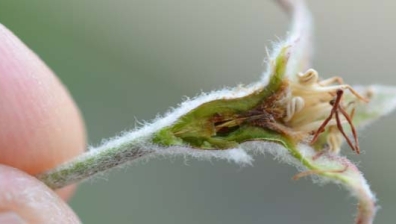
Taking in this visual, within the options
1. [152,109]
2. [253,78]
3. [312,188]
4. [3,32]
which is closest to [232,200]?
[312,188]

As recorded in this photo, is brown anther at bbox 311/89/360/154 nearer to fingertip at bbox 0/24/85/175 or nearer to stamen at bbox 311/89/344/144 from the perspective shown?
stamen at bbox 311/89/344/144

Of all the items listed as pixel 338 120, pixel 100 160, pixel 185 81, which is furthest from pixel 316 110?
pixel 185 81

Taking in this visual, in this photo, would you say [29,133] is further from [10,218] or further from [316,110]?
[316,110]

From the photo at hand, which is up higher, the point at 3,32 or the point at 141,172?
the point at 141,172

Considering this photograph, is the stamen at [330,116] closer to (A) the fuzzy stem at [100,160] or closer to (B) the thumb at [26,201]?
(A) the fuzzy stem at [100,160]

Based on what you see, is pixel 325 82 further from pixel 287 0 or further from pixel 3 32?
pixel 3 32

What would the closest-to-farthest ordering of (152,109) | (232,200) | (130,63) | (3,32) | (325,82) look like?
(325,82) → (3,32) → (232,200) → (152,109) → (130,63)

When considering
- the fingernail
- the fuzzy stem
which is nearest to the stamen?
the fuzzy stem
